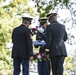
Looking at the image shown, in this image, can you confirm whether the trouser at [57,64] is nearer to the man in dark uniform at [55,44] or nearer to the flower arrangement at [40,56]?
the man in dark uniform at [55,44]

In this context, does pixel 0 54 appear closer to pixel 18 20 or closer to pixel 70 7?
pixel 18 20

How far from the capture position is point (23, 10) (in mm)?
22047

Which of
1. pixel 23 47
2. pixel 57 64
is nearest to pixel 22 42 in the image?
pixel 23 47

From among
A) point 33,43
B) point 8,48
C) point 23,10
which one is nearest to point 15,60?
point 33,43

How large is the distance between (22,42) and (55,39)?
744 mm

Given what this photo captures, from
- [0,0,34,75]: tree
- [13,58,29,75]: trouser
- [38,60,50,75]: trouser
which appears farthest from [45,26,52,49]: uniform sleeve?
[0,0,34,75]: tree

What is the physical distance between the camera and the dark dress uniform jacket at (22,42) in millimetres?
6859

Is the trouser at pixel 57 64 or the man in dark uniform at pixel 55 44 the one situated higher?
the man in dark uniform at pixel 55 44

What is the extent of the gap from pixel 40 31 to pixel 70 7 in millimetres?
7499

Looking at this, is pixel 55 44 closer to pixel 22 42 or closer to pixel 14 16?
pixel 22 42

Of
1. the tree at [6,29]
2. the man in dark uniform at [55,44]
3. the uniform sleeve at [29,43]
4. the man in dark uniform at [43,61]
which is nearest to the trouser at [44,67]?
the man in dark uniform at [43,61]

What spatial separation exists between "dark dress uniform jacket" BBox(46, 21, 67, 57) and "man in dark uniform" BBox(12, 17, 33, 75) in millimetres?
451

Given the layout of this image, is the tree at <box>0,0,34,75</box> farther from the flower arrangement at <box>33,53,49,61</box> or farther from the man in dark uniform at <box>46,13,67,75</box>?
the man in dark uniform at <box>46,13,67,75</box>

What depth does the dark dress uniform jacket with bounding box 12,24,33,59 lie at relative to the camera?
6.86 metres
